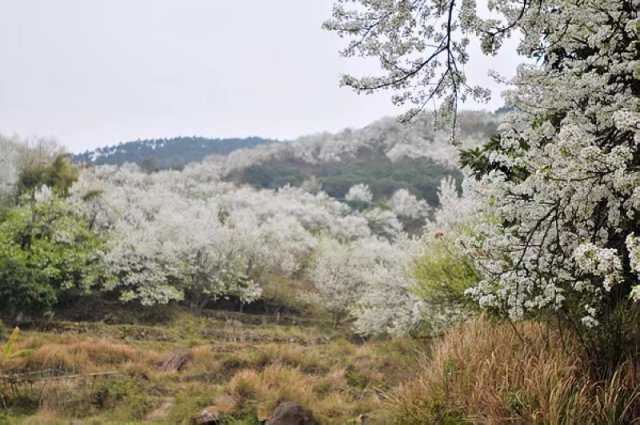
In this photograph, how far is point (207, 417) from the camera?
25.1ft

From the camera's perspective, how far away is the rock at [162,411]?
865 cm

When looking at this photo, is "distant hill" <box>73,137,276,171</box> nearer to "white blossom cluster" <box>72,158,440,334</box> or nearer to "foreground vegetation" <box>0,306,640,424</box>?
"white blossom cluster" <box>72,158,440,334</box>

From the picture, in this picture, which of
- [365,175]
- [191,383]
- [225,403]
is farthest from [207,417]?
[365,175]

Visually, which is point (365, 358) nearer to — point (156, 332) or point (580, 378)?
point (580, 378)

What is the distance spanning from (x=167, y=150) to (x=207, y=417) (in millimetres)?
107475

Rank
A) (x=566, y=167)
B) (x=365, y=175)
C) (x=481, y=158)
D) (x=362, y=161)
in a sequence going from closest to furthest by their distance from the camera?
(x=566, y=167), (x=481, y=158), (x=365, y=175), (x=362, y=161)

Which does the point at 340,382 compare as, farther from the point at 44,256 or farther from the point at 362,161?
the point at 362,161

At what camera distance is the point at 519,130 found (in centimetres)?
502

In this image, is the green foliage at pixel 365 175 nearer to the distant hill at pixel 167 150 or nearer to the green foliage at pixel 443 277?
the distant hill at pixel 167 150

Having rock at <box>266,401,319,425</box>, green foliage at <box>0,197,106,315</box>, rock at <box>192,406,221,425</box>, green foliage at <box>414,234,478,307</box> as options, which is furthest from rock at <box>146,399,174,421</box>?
green foliage at <box>0,197,106,315</box>

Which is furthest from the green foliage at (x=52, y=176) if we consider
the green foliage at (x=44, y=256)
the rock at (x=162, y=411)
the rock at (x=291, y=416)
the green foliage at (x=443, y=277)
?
the rock at (x=291, y=416)

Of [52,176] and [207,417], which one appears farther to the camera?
[52,176]

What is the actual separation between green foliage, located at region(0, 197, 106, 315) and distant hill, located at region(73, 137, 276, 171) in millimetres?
65058

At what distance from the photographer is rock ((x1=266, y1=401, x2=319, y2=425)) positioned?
7016 millimetres
